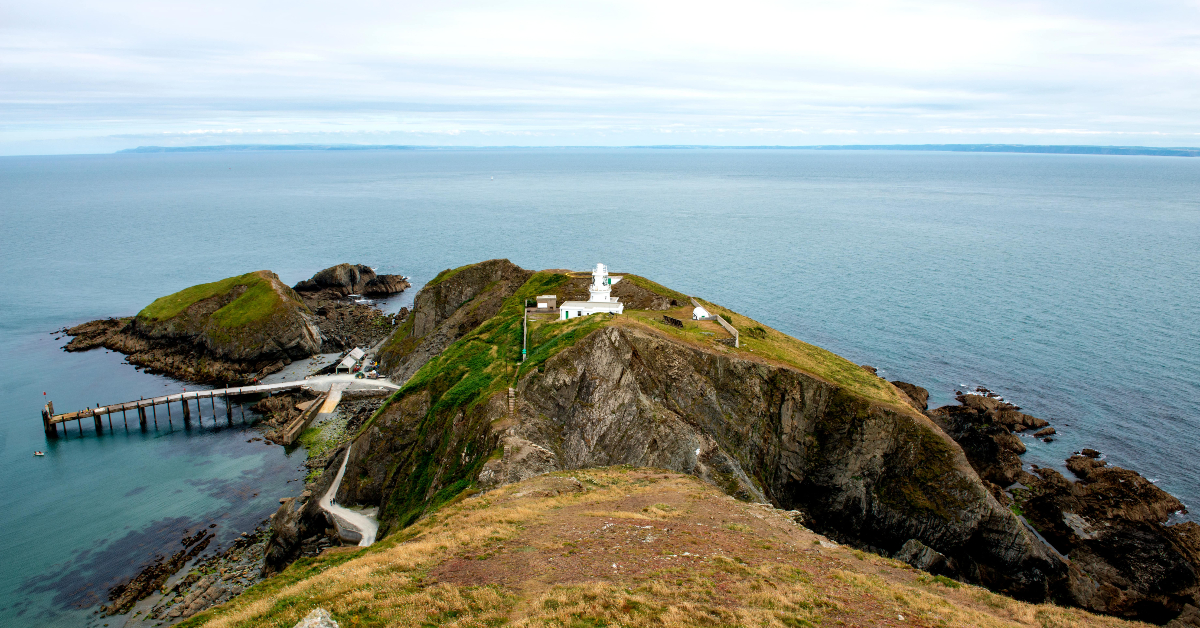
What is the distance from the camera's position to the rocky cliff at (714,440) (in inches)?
1604

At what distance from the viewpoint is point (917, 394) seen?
210ft

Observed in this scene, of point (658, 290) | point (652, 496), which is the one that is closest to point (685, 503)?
point (652, 496)

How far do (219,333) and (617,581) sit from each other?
7633 centimetres

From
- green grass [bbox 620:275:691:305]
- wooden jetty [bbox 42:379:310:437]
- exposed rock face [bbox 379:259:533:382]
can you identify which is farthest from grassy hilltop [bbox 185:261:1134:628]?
wooden jetty [bbox 42:379:310:437]

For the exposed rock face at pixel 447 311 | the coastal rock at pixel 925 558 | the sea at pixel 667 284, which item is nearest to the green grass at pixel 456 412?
the exposed rock face at pixel 447 311

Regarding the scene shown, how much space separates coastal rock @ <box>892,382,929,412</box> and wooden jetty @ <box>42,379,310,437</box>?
62.2 m

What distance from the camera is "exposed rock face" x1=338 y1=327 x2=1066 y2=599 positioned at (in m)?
40.8

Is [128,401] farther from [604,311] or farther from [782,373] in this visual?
[782,373]

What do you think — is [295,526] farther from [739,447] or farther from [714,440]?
[739,447]

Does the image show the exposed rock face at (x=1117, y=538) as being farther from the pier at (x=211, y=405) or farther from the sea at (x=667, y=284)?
the pier at (x=211, y=405)

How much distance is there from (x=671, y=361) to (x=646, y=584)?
2475 centimetres

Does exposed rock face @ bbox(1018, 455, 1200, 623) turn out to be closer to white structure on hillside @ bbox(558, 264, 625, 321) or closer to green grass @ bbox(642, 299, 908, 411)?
green grass @ bbox(642, 299, 908, 411)

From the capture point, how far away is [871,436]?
44688mm

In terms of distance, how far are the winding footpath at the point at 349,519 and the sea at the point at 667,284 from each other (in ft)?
18.1
